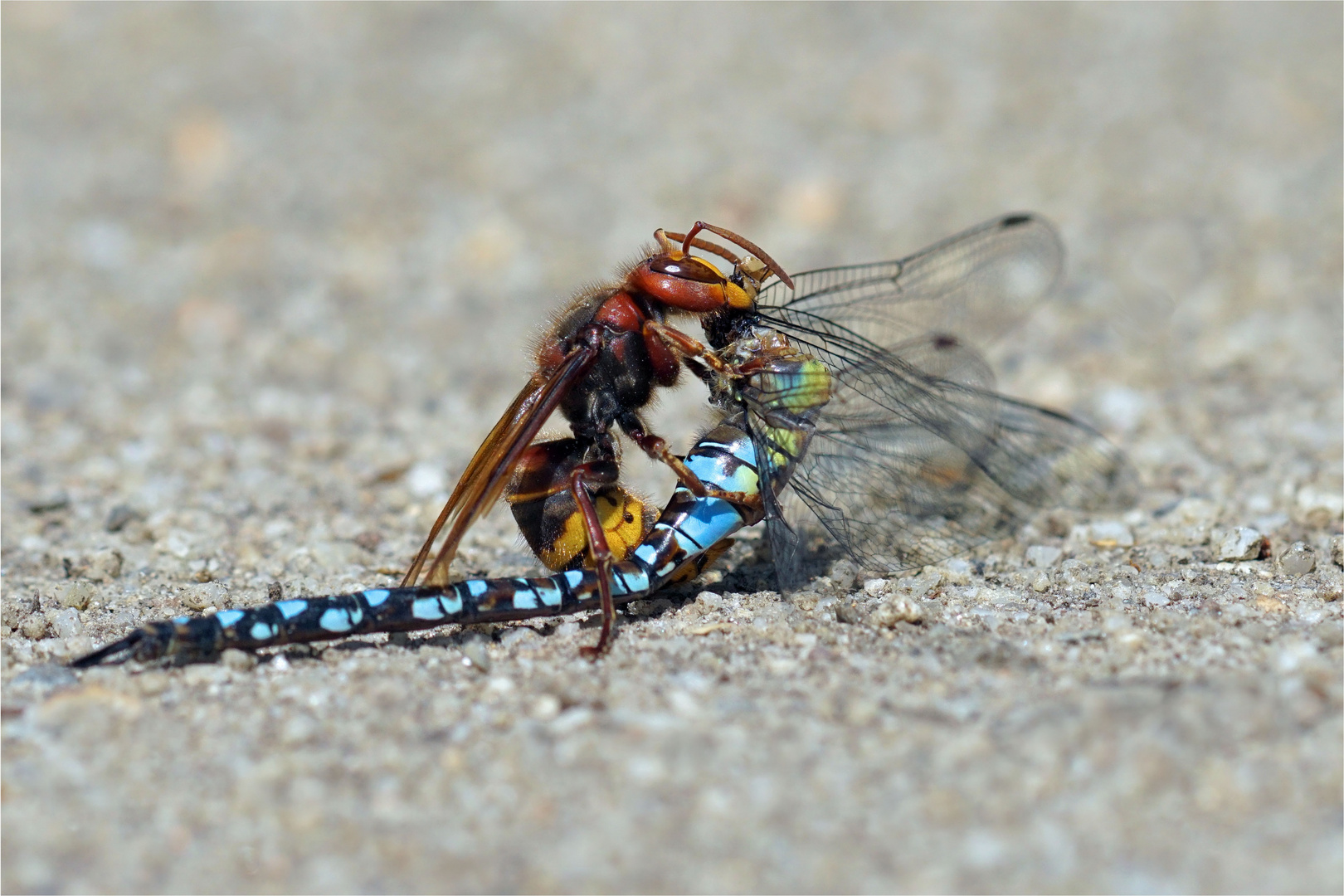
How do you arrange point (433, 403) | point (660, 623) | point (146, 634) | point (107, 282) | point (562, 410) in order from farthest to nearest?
point (107, 282), point (433, 403), point (562, 410), point (660, 623), point (146, 634)

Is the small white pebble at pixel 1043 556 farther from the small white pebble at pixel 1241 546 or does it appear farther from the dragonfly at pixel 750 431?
the small white pebble at pixel 1241 546

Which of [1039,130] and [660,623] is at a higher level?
[1039,130]

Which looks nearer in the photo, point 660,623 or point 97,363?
point 660,623

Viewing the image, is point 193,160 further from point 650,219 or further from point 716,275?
point 716,275

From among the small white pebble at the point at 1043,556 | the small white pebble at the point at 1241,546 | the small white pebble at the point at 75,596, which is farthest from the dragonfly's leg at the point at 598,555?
the small white pebble at the point at 1241,546

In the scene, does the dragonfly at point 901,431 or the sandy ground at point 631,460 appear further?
the dragonfly at point 901,431

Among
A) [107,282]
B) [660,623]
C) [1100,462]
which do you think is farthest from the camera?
[107,282]

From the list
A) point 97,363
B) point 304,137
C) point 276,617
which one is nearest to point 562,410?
point 276,617

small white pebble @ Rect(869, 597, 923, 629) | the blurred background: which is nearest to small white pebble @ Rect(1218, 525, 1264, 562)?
small white pebble @ Rect(869, 597, 923, 629)

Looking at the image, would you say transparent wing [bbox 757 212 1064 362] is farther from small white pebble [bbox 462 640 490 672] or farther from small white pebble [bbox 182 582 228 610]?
small white pebble [bbox 182 582 228 610]
